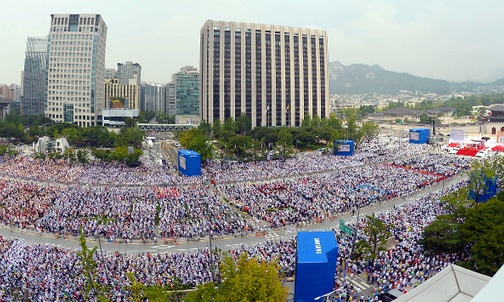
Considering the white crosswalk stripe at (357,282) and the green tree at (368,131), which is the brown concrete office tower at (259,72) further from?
the white crosswalk stripe at (357,282)

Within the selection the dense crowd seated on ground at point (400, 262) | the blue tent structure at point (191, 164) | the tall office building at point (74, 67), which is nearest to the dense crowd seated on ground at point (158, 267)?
the dense crowd seated on ground at point (400, 262)

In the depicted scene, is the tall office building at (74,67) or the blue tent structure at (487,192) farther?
the tall office building at (74,67)

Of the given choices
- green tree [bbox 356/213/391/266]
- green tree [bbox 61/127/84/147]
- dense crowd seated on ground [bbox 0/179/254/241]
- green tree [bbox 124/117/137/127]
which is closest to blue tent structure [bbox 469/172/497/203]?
green tree [bbox 356/213/391/266]

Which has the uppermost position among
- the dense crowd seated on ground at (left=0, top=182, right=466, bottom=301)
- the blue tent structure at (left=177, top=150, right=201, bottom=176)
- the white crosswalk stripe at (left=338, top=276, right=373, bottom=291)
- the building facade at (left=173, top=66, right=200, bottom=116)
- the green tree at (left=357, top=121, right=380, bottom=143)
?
the building facade at (left=173, top=66, right=200, bottom=116)

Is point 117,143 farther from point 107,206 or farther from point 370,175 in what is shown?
point 370,175

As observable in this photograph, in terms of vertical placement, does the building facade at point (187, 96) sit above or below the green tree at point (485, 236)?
above

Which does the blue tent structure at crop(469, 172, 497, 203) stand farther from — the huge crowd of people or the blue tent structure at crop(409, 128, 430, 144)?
the blue tent structure at crop(409, 128, 430, 144)
